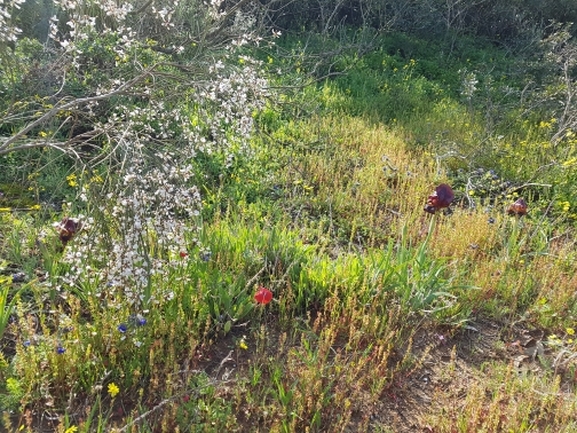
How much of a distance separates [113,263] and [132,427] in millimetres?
674

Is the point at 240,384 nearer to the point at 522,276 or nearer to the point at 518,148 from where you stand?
the point at 522,276

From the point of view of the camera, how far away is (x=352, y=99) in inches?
283

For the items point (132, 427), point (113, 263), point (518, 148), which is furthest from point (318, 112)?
point (132, 427)

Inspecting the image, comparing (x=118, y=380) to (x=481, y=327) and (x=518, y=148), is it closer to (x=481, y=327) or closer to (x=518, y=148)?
(x=481, y=327)

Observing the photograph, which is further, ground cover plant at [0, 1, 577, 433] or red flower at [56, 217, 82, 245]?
red flower at [56, 217, 82, 245]

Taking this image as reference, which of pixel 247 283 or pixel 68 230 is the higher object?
pixel 68 230

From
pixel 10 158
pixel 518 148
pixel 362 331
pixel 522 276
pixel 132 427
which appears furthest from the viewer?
pixel 518 148

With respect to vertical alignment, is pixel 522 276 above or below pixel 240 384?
above

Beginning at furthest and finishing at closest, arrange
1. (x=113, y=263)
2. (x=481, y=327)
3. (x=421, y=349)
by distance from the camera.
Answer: (x=481, y=327), (x=421, y=349), (x=113, y=263)

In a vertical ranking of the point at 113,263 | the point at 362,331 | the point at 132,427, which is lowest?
the point at 132,427

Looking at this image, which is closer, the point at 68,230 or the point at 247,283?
the point at 68,230

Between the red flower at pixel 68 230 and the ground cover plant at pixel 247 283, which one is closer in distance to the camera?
the ground cover plant at pixel 247 283

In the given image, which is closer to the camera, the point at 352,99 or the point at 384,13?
the point at 352,99

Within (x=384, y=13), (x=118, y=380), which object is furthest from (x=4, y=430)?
(x=384, y=13)
